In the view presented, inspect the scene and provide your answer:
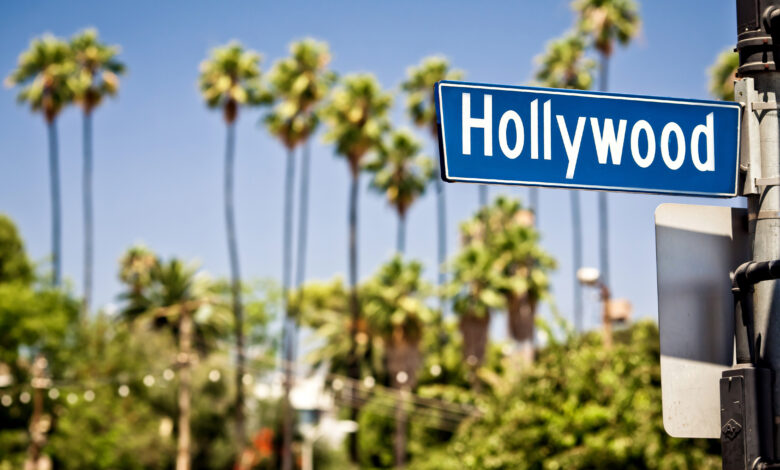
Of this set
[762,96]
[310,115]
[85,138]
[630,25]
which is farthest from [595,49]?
[762,96]

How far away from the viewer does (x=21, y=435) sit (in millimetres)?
52312

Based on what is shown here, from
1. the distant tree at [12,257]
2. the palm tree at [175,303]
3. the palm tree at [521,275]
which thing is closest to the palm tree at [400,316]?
the palm tree at [521,275]

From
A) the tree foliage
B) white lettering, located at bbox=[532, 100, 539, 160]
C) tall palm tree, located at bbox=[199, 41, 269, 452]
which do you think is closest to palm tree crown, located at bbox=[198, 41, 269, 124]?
tall palm tree, located at bbox=[199, 41, 269, 452]

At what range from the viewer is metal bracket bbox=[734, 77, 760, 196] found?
158 inches

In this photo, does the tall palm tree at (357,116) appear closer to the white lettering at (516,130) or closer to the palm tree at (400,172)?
the palm tree at (400,172)

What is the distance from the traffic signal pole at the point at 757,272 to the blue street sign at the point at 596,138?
8cm

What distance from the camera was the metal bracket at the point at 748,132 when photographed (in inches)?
158

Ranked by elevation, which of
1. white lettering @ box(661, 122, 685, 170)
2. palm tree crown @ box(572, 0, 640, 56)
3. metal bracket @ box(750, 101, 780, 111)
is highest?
palm tree crown @ box(572, 0, 640, 56)

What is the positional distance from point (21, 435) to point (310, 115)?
76.4ft

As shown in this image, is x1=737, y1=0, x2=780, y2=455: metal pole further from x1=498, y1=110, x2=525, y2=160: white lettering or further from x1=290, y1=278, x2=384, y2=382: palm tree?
x1=290, y1=278, x2=384, y2=382: palm tree

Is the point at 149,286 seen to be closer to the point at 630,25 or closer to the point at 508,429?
the point at 630,25

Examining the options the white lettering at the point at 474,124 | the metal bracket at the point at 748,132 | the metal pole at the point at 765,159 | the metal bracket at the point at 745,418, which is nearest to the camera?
the metal bracket at the point at 745,418

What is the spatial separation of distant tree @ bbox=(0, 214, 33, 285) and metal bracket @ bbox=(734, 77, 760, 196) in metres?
57.8

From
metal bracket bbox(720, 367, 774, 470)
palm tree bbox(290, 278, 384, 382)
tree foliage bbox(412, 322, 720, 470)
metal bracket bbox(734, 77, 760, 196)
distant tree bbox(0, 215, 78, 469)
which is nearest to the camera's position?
metal bracket bbox(720, 367, 774, 470)
